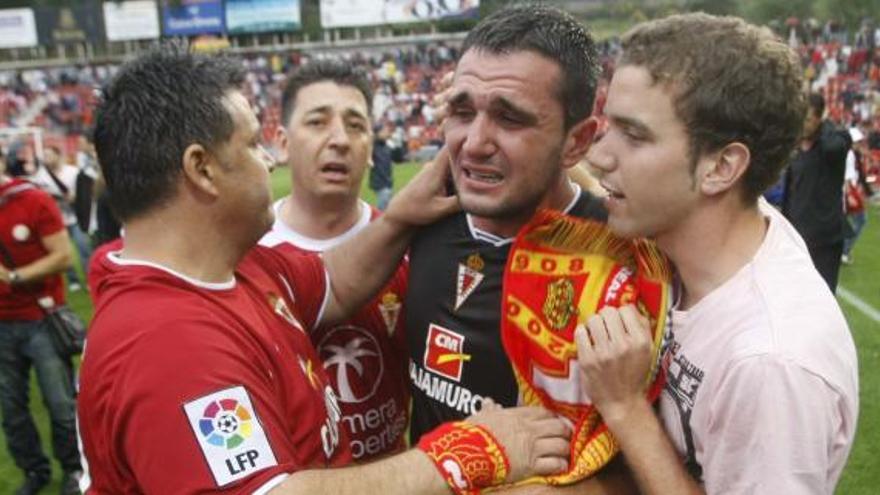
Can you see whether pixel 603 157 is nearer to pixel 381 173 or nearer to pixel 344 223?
pixel 344 223

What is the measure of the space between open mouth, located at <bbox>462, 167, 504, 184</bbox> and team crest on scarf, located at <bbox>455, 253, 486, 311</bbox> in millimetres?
283

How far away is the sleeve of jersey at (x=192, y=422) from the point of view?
172 centimetres

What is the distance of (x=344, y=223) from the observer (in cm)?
346

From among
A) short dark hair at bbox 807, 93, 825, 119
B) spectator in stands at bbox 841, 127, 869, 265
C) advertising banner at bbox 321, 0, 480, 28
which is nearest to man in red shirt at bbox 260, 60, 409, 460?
short dark hair at bbox 807, 93, 825, 119

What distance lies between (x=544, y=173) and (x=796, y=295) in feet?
2.66

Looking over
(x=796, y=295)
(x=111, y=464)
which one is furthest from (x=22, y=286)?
(x=796, y=295)

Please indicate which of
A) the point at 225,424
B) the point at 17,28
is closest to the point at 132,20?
the point at 17,28

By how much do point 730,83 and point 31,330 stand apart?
4744 millimetres

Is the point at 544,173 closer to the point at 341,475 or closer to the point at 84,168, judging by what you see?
the point at 341,475

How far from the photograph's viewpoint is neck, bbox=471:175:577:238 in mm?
2463

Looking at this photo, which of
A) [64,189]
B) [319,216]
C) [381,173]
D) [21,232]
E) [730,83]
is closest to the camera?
[730,83]

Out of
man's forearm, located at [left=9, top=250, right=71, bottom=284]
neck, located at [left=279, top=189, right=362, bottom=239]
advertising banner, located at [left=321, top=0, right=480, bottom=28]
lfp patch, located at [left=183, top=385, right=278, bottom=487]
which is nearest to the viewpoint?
lfp patch, located at [left=183, top=385, right=278, bottom=487]

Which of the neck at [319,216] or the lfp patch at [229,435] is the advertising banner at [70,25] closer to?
the neck at [319,216]

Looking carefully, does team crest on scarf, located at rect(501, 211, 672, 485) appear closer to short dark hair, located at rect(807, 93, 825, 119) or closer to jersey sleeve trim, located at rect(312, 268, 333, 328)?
jersey sleeve trim, located at rect(312, 268, 333, 328)
